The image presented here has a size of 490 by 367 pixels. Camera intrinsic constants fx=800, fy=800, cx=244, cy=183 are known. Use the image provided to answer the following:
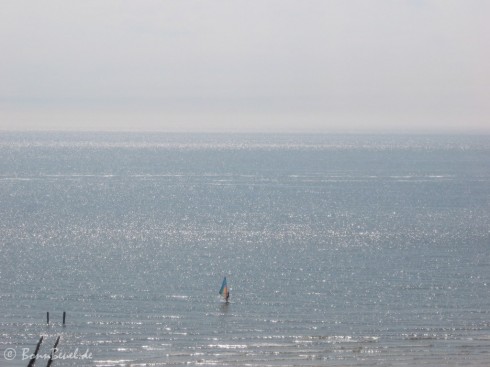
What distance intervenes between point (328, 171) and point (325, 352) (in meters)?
138

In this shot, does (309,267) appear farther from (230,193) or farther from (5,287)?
(230,193)

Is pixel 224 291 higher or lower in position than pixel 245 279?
higher

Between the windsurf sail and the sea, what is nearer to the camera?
the sea

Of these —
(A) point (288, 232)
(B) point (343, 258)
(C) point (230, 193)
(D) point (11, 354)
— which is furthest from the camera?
(C) point (230, 193)

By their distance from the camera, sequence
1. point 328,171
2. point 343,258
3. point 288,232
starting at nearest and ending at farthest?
point 343,258 → point 288,232 → point 328,171

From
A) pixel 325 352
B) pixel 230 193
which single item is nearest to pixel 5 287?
pixel 325 352

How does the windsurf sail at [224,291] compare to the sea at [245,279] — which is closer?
the sea at [245,279]

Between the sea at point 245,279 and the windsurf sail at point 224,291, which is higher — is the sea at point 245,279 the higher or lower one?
the lower one

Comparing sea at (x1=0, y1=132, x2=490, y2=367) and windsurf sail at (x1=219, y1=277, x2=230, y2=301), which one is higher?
windsurf sail at (x1=219, y1=277, x2=230, y2=301)

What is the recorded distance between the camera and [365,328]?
165 ft

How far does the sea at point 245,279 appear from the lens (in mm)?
45656

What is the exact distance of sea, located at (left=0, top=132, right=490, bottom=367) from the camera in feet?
150

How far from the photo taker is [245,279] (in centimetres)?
6444

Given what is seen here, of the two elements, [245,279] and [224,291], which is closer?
[224,291]
